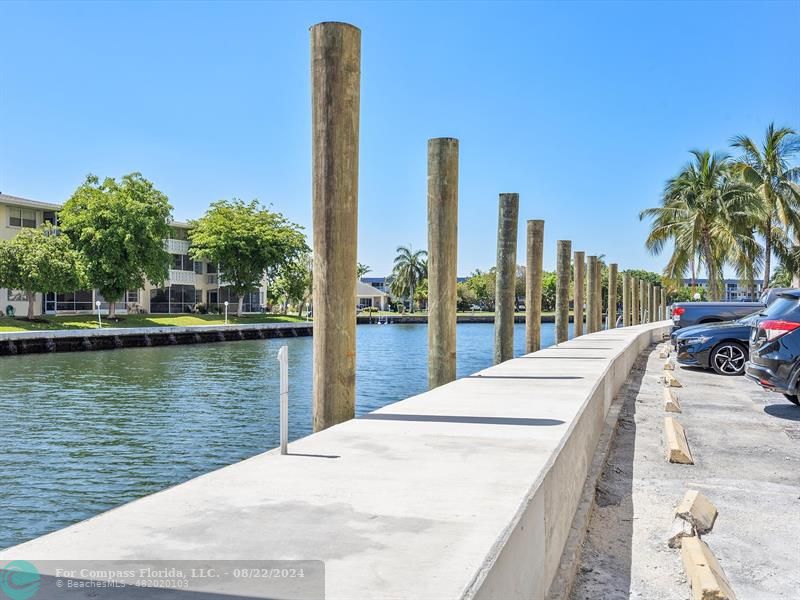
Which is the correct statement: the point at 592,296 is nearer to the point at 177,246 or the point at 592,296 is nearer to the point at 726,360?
the point at 726,360

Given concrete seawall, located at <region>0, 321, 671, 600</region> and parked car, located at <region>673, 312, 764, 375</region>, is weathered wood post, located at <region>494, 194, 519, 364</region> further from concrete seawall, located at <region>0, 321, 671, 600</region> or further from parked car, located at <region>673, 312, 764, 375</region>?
concrete seawall, located at <region>0, 321, 671, 600</region>

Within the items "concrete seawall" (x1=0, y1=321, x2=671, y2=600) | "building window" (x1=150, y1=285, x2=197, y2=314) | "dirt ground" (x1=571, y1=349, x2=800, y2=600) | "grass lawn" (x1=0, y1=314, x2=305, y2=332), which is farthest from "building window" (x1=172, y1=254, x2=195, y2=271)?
"concrete seawall" (x1=0, y1=321, x2=671, y2=600)

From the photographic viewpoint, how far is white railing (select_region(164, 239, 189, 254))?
214 ft

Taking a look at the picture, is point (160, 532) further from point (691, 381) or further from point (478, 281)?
point (478, 281)

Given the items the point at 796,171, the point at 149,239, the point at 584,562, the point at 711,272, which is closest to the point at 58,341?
the point at 149,239

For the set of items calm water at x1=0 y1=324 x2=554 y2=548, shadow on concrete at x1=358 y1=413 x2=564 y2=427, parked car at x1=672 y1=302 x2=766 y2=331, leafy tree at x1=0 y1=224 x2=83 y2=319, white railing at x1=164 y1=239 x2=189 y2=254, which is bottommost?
calm water at x1=0 y1=324 x2=554 y2=548

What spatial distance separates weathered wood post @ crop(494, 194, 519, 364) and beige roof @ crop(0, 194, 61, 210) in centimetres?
4490

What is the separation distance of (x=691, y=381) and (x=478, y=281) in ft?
362

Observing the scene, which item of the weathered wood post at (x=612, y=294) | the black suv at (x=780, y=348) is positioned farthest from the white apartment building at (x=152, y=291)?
the black suv at (x=780, y=348)

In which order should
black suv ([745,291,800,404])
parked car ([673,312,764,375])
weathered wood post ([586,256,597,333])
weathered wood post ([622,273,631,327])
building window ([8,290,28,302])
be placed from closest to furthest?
black suv ([745,291,800,404]) < parked car ([673,312,764,375]) < weathered wood post ([586,256,597,333]) < weathered wood post ([622,273,631,327]) < building window ([8,290,28,302])

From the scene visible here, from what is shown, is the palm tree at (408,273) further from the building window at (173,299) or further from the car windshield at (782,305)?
the car windshield at (782,305)

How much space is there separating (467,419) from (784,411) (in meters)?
6.88

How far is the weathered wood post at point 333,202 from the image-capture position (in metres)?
7.00

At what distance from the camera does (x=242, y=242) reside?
205 ft
